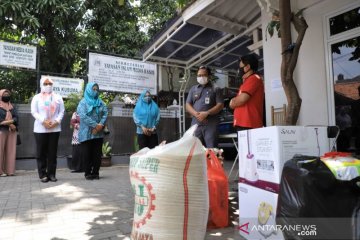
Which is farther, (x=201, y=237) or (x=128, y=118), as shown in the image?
(x=128, y=118)

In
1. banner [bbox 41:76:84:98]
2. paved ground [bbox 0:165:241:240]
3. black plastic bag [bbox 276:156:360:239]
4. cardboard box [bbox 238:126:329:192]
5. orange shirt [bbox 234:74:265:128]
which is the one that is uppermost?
banner [bbox 41:76:84:98]

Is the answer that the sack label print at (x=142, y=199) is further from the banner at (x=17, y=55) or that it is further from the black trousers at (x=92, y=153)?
the banner at (x=17, y=55)

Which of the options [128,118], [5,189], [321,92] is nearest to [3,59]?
[128,118]

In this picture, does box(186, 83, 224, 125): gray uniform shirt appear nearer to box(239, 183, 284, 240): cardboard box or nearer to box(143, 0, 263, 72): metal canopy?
box(143, 0, 263, 72): metal canopy

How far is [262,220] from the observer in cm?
245

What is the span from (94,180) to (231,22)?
13.8ft

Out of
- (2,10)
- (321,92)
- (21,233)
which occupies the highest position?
(2,10)

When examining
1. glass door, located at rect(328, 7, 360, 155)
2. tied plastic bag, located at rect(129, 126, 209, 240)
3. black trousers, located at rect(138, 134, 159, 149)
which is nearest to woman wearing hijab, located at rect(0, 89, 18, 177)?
black trousers, located at rect(138, 134, 159, 149)

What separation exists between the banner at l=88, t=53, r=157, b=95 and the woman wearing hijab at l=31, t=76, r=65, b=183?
365cm

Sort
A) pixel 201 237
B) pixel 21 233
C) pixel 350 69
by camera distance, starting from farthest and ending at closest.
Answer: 1. pixel 350 69
2. pixel 21 233
3. pixel 201 237

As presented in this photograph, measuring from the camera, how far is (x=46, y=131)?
227 inches

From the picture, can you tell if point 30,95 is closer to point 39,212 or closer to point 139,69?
point 139,69

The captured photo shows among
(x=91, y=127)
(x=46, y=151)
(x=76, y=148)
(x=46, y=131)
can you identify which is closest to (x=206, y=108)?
(x=91, y=127)

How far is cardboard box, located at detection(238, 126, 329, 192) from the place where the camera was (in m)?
2.29
